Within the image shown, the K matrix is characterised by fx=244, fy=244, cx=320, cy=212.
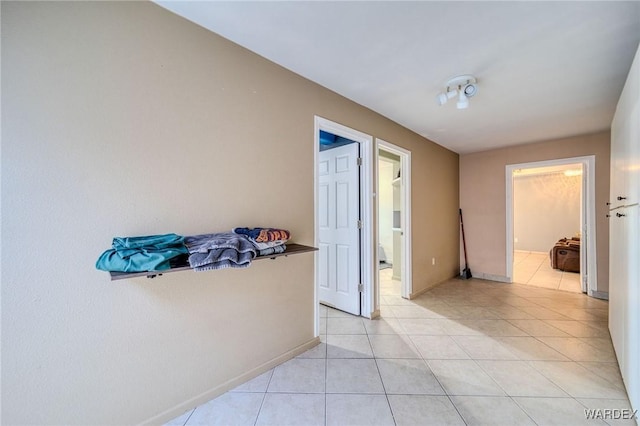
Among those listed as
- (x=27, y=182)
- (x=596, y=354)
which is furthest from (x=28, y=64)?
(x=596, y=354)

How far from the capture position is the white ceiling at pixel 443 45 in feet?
4.61

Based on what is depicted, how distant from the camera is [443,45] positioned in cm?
169

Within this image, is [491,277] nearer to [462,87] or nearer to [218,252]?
[462,87]

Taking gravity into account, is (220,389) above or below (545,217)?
below

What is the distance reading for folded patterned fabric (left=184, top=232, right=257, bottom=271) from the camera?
1.23 meters

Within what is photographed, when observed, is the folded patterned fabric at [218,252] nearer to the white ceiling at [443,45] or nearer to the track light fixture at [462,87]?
the white ceiling at [443,45]

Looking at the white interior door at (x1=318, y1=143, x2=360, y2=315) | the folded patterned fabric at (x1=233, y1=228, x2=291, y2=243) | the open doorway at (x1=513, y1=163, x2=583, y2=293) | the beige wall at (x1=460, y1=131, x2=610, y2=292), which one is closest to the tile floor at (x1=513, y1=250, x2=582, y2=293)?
the open doorway at (x1=513, y1=163, x2=583, y2=293)

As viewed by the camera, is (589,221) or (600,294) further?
(589,221)

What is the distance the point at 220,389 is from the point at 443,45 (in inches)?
110

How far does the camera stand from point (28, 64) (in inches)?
42.4

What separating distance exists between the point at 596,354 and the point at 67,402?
370 centimetres

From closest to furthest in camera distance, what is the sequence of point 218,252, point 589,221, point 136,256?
point 136,256
point 218,252
point 589,221

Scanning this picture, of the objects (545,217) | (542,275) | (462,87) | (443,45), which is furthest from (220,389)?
(545,217)

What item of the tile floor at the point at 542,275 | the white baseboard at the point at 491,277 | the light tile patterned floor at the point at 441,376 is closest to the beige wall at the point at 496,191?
the white baseboard at the point at 491,277
